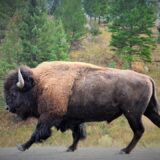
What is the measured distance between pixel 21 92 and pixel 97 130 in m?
8.83

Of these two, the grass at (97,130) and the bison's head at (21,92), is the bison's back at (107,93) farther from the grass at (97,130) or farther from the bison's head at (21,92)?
the grass at (97,130)

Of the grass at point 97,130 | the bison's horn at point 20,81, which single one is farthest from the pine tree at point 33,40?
the bison's horn at point 20,81

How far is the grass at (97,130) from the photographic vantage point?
1443cm

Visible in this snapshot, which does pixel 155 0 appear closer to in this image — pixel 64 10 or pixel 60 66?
pixel 64 10

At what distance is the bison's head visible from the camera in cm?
809

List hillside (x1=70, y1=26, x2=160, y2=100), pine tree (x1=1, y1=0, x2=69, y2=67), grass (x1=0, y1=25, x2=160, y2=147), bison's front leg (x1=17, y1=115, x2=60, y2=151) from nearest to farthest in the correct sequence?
bison's front leg (x1=17, y1=115, x2=60, y2=151) → grass (x1=0, y1=25, x2=160, y2=147) → pine tree (x1=1, y1=0, x2=69, y2=67) → hillside (x1=70, y1=26, x2=160, y2=100)

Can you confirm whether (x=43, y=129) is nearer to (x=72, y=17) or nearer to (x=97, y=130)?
(x=97, y=130)

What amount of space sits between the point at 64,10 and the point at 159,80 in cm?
491

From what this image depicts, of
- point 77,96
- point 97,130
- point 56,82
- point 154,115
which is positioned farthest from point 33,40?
point 154,115

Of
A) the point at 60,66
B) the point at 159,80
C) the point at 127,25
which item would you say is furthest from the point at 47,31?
the point at 60,66

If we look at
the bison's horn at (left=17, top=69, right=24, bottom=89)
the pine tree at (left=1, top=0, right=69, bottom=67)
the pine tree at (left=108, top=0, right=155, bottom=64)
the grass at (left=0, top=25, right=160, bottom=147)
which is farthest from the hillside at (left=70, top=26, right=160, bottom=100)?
the bison's horn at (left=17, top=69, right=24, bottom=89)

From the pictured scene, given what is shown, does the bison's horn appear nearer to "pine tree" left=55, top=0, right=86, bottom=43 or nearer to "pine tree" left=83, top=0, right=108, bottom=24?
"pine tree" left=55, top=0, right=86, bottom=43

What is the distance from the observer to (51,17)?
73.5ft

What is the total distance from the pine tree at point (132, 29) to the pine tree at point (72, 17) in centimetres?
158
